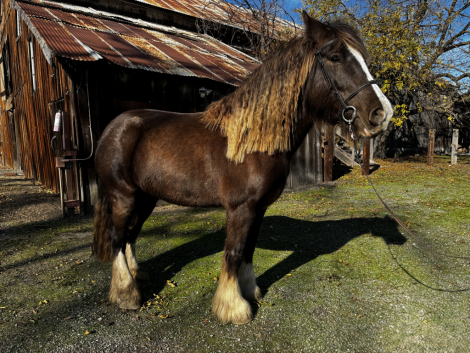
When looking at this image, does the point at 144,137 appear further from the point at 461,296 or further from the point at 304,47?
the point at 461,296

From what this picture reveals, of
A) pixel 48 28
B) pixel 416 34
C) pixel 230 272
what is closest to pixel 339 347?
pixel 230 272

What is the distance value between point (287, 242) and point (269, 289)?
4.83 ft

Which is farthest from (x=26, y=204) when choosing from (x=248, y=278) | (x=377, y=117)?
(x=377, y=117)

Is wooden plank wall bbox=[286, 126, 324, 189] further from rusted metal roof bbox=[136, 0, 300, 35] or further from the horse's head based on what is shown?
the horse's head

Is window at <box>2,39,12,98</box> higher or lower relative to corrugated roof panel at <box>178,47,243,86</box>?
higher

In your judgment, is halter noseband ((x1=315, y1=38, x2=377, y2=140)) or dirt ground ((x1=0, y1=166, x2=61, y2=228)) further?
dirt ground ((x1=0, y1=166, x2=61, y2=228))

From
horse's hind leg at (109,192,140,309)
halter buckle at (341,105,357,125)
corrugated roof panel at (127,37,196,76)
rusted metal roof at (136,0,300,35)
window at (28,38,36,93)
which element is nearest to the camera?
halter buckle at (341,105,357,125)

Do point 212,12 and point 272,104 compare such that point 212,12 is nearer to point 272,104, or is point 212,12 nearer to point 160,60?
point 160,60

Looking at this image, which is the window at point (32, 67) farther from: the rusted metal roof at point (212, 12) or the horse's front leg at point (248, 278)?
the horse's front leg at point (248, 278)

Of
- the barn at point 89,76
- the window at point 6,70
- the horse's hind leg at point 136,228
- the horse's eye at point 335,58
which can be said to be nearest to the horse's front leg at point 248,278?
the horse's hind leg at point 136,228

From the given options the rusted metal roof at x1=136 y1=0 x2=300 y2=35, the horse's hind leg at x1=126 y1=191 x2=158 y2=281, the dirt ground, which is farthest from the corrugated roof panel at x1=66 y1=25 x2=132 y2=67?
the rusted metal roof at x1=136 y1=0 x2=300 y2=35

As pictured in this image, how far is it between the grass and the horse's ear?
92.4 inches

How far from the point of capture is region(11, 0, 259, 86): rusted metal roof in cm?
586

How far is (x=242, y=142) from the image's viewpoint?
8.30 ft
